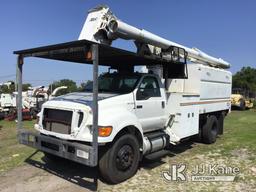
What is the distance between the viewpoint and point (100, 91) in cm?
669

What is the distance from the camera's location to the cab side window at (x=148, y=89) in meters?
6.36

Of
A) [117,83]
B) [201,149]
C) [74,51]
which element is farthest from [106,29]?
[201,149]

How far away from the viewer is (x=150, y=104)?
657 centimetres

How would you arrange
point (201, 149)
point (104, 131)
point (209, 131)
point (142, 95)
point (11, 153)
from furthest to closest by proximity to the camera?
point (209, 131), point (201, 149), point (11, 153), point (142, 95), point (104, 131)

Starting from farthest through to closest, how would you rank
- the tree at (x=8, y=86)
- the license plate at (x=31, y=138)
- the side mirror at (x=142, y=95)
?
the tree at (x=8, y=86)
the side mirror at (x=142, y=95)
the license plate at (x=31, y=138)

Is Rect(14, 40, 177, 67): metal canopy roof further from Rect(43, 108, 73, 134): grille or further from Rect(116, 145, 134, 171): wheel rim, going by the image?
Rect(116, 145, 134, 171): wheel rim

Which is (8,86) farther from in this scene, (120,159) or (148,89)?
(120,159)

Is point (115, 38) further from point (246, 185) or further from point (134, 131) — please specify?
point (246, 185)

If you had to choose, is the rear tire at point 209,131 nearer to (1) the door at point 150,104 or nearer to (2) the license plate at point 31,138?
(1) the door at point 150,104

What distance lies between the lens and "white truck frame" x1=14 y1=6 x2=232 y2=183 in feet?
16.7

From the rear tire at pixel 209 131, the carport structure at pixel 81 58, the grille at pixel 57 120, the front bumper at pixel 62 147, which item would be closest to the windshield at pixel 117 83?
the carport structure at pixel 81 58

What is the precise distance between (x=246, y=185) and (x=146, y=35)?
3.88 metres

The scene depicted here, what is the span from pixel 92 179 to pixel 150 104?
2124mm

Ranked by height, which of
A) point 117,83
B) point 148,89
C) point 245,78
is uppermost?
point 245,78
